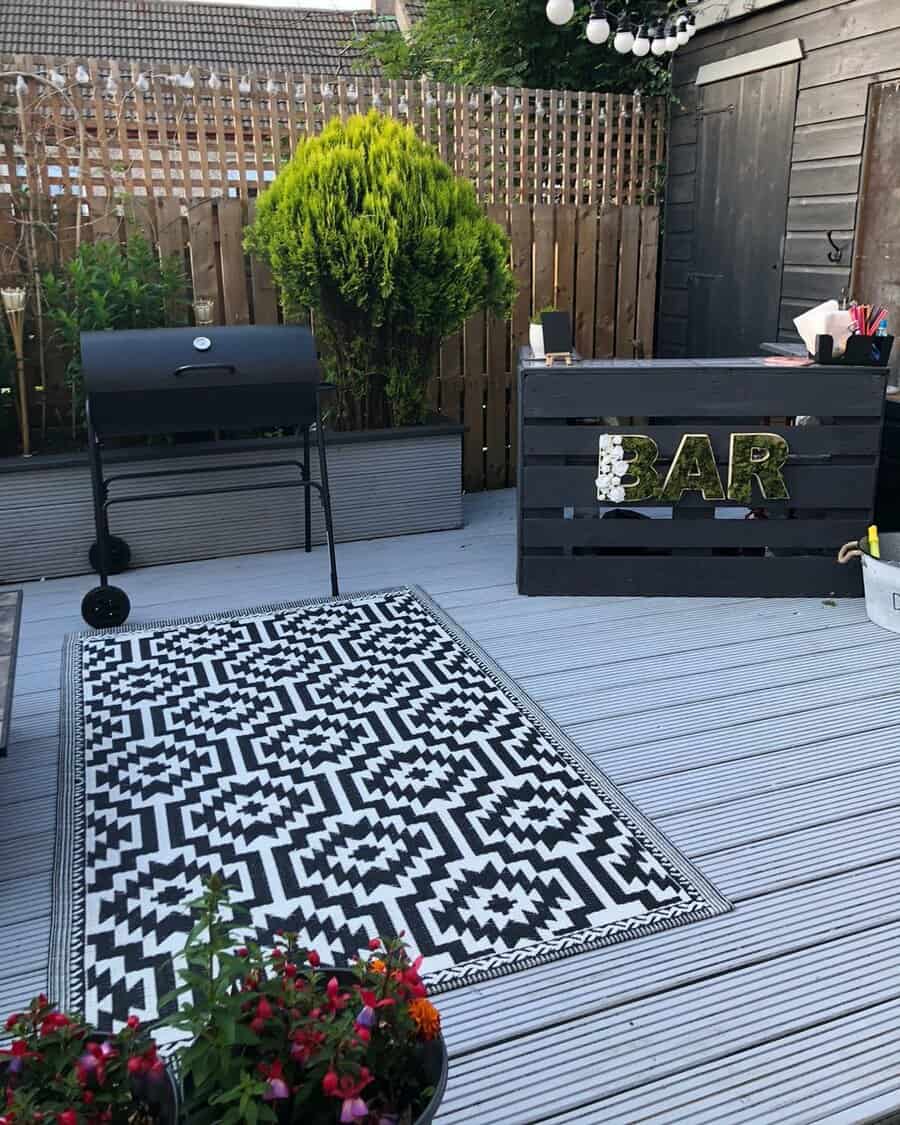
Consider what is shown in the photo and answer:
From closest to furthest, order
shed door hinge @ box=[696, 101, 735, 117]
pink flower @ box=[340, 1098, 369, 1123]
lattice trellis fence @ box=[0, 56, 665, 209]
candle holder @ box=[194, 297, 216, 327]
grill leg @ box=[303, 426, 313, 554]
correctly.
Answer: pink flower @ box=[340, 1098, 369, 1123] < grill leg @ box=[303, 426, 313, 554] < candle holder @ box=[194, 297, 216, 327] < lattice trellis fence @ box=[0, 56, 665, 209] < shed door hinge @ box=[696, 101, 735, 117]

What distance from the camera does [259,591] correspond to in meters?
3.62

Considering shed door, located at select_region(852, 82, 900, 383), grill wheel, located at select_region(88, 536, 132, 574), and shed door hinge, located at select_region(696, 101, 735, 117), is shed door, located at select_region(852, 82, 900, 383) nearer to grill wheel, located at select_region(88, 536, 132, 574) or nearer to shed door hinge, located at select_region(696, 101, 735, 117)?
shed door hinge, located at select_region(696, 101, 735, 117)

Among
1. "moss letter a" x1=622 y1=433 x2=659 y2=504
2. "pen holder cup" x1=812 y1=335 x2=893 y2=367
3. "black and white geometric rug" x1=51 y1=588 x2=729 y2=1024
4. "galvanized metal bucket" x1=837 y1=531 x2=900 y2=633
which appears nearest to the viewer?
"black and white geometric rug" x1=51 y1=588 x2=729 y2=1024

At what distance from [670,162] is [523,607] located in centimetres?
414

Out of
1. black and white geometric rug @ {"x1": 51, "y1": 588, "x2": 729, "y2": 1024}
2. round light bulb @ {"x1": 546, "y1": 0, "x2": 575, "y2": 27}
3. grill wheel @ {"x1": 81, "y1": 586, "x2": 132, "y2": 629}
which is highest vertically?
round light bulb @ {"x1": 546, "y1": 0, "x2": 575, "y2": 27}

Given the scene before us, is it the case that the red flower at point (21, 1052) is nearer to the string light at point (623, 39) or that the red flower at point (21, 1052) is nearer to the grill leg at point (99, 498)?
the grill leg at point (99, 498)

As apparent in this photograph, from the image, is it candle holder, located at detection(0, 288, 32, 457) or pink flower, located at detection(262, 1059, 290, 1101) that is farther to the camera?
candle holder, located at detection(0, 288, 32, 457)

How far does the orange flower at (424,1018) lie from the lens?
1109 mm

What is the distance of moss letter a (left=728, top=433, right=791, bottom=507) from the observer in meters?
3.34

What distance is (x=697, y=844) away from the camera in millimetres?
2033

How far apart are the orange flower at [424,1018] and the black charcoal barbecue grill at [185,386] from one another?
7.78 feet

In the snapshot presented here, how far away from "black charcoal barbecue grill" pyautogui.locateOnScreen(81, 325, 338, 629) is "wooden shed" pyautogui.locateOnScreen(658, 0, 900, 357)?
2.86 meters

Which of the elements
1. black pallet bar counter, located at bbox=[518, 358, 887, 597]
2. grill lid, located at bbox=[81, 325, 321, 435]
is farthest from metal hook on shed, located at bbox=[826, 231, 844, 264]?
grill lid, located at bbox=[81, 325, 321, 435]

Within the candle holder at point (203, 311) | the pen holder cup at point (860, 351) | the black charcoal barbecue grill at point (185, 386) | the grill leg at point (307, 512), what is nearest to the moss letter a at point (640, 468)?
the pen holder cup at point (860, 351)
